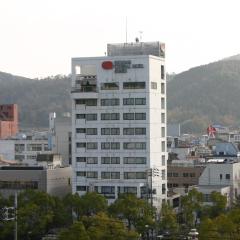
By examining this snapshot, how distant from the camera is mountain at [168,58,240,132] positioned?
164m

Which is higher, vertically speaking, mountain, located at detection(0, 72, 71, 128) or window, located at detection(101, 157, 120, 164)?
mountain, located at detection(0, 72, 71, 128)

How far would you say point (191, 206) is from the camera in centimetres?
4384

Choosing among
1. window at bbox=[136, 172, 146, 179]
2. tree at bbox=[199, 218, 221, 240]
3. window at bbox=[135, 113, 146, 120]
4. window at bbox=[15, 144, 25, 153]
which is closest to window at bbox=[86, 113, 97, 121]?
window at bbox=[135, 113, 146, 120]

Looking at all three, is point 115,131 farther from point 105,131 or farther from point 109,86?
point 109,86

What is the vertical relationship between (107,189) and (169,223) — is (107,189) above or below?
above

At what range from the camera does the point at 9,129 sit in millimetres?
106188

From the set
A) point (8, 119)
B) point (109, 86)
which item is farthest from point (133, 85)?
point (8, 119)

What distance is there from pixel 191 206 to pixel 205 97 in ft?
436

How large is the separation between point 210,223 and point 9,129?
73.5 metres

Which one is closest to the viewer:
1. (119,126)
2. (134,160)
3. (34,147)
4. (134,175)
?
(134,175)

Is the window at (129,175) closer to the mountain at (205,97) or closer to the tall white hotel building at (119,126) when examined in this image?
the tall white hotel building at (119,126)

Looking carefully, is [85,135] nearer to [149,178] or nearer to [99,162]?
[99,162]

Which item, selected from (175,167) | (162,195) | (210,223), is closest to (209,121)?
(175,167)

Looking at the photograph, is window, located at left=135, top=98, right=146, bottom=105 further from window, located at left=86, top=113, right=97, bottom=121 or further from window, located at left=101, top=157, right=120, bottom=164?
window, located at left=101, top=157, right=120, bottom=164
